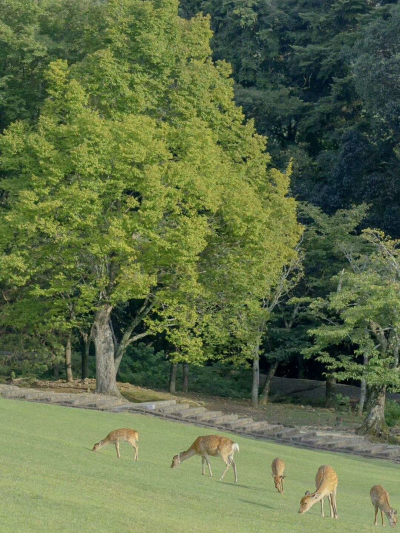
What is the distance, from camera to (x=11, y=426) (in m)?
17.3

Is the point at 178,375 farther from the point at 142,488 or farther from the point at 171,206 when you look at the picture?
the point at 142,488

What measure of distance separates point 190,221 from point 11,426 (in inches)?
538

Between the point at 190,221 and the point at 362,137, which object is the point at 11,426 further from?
the point at 362,137

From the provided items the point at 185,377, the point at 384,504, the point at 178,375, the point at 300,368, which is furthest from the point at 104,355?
the point at 384,504

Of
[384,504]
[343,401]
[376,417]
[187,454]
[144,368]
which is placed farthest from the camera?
[144,368]

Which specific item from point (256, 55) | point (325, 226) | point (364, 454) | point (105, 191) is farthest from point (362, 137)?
point (364, 454)

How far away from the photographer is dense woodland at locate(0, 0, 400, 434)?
29.2 meters

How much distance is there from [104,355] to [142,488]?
65.5 ft

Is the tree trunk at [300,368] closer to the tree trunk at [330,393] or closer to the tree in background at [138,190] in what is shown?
the tree trunk at [330,393]

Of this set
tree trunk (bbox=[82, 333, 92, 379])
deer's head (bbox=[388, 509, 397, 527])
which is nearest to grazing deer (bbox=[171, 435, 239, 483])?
deer's head (bbox=[388, 509, 397, 527])

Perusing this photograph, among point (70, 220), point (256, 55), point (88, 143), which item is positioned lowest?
point (70, 220)

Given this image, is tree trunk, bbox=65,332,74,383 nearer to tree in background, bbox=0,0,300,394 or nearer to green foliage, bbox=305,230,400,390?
tree in background, bbox=0,0,300,394

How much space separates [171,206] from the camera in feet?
99.1

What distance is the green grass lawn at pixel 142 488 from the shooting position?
934 cm
